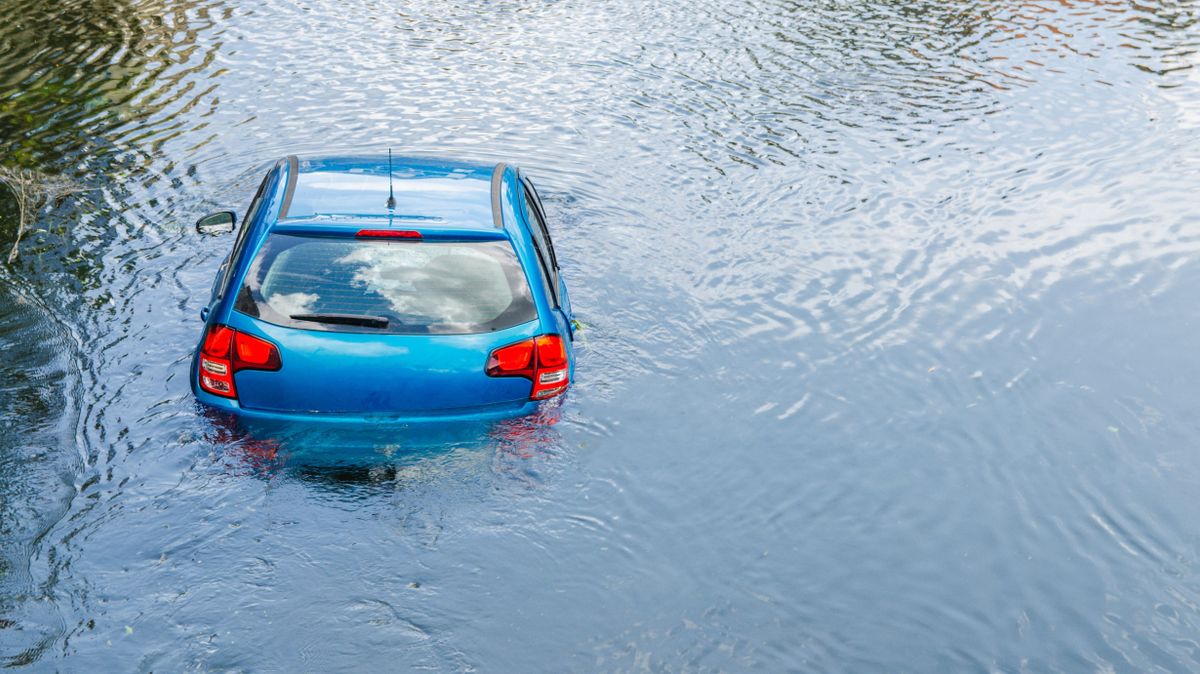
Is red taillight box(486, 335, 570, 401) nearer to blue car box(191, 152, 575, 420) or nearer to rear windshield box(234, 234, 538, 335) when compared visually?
blue car box(191, 152, 575, 420)

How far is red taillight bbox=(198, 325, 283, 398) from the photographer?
718cm

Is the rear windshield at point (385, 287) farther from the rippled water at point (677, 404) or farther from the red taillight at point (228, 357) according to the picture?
the rippled water at point (677, 404)

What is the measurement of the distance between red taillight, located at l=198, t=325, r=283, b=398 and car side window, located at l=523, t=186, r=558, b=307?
5.58 ft

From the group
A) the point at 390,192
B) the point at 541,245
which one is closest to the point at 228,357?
the point at 390,192

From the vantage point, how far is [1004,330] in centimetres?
1042

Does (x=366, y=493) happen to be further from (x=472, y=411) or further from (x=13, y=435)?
(x=13, y=435)

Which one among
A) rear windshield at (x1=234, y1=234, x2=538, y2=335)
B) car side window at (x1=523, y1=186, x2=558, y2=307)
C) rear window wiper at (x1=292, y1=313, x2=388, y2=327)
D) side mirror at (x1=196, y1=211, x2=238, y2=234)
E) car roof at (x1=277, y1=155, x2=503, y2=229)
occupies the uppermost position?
car roof at (x1=277, y1=155, x2=503, y2=229)

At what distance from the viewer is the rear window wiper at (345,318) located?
7168 mm

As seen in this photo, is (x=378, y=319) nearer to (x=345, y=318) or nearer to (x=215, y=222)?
(x=345, y=318)

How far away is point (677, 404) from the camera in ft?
28.6

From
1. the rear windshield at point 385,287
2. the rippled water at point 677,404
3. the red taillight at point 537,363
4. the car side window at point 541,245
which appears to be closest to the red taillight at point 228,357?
the rear windshield at point 385,287

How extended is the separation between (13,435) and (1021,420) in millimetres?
6525

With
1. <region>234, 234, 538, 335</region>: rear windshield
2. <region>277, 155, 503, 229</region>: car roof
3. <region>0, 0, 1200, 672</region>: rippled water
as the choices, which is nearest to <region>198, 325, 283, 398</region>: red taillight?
<region>234, 234, 538, 335</region>: rear windshield

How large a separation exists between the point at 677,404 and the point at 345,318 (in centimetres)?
255
